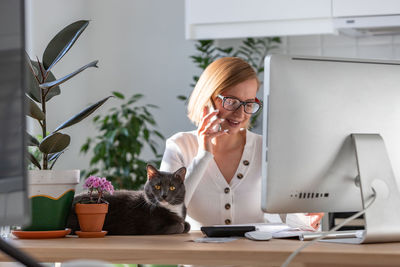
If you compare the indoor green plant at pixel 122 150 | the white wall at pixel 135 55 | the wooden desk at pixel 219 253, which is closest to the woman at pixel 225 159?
the wooden desk at pixel 219 253

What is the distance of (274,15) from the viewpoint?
10.9ft

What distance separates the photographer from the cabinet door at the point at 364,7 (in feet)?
10.3

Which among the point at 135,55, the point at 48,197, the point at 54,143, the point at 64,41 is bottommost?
the point at 48,197

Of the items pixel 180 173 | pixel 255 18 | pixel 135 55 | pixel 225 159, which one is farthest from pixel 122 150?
pixel 180 173

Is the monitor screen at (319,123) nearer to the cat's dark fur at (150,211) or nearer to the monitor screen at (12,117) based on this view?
the cat's dark fur at (150,211)

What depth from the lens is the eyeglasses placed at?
1.93m

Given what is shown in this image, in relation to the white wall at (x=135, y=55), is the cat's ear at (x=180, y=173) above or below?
below

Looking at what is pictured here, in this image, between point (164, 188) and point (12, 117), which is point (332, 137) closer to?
point (164, 188)

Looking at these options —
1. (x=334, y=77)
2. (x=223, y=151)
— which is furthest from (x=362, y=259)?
(x=223, y=151)

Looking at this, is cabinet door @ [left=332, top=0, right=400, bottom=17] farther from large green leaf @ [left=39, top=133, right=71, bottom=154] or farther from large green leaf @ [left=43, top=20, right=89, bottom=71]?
large green leaf @ [left=39, top=133, right=71, bottom=154]

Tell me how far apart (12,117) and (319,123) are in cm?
→ 83

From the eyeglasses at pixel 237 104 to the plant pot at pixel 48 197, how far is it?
66cm

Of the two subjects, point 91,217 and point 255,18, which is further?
point 255,18

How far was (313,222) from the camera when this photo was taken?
173 centimetres
